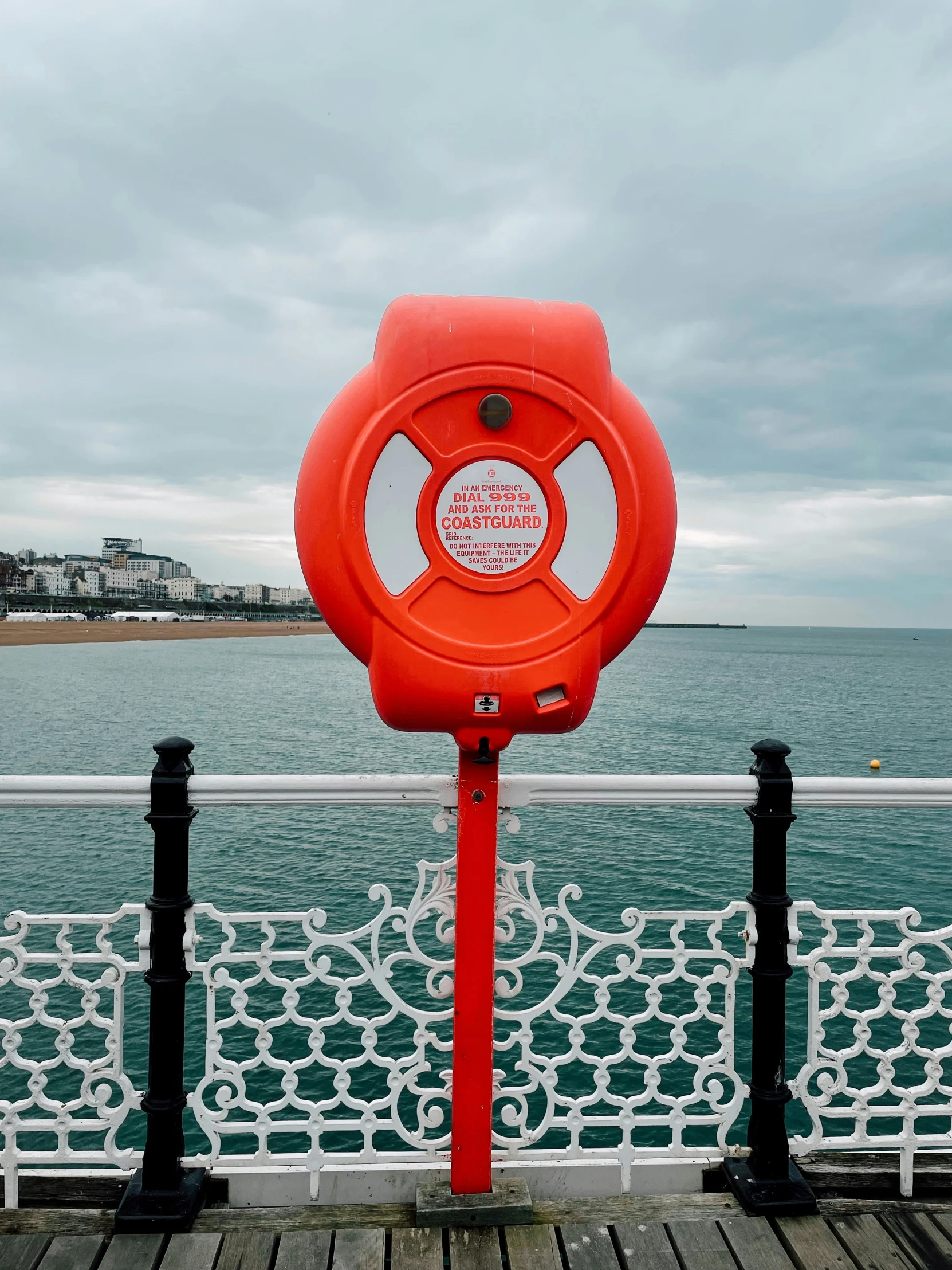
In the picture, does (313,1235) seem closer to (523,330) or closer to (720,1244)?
(720,1244)

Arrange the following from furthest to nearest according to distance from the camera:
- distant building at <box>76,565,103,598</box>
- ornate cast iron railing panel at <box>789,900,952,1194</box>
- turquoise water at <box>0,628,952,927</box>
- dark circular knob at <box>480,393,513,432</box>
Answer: distant building at <box>76,565,103,598</box>, turquoise water at <box>0,628,952,927</box>, ornate cast iron railing panel at <box>789,900,952,1194</box>, dark circular knob at <box>480,393,513,432</box>

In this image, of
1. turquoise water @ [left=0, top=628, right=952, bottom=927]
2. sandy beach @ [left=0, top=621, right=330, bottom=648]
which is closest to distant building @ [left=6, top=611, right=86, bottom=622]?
sandy beach @ [left=0, top=621, right=330, bottom=648]

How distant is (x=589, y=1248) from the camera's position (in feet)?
6.95

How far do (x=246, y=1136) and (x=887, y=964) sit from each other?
776 cm

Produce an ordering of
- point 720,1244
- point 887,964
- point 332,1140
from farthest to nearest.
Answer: point 887,964
point 332,1140
point 720,1244

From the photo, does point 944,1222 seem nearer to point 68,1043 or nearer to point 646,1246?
point 646,1246

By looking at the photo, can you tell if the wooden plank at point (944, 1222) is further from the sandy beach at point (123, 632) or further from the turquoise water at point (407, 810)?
the sandy beach at point (123, 632)

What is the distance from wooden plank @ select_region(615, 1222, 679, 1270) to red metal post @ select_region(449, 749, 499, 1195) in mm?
422

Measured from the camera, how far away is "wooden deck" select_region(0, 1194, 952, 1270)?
81.4 inches

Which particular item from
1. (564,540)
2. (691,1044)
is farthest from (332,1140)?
(564,540)

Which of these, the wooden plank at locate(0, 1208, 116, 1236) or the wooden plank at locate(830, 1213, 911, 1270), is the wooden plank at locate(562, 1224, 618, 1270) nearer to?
the wooden plank at locate(830, 1213, 911, 1270)

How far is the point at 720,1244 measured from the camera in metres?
2.14

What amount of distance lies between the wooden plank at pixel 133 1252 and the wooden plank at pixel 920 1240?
75.9 inches

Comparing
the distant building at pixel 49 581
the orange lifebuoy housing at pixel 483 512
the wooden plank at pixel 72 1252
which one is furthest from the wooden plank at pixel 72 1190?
the distant building at pixel 49 581
